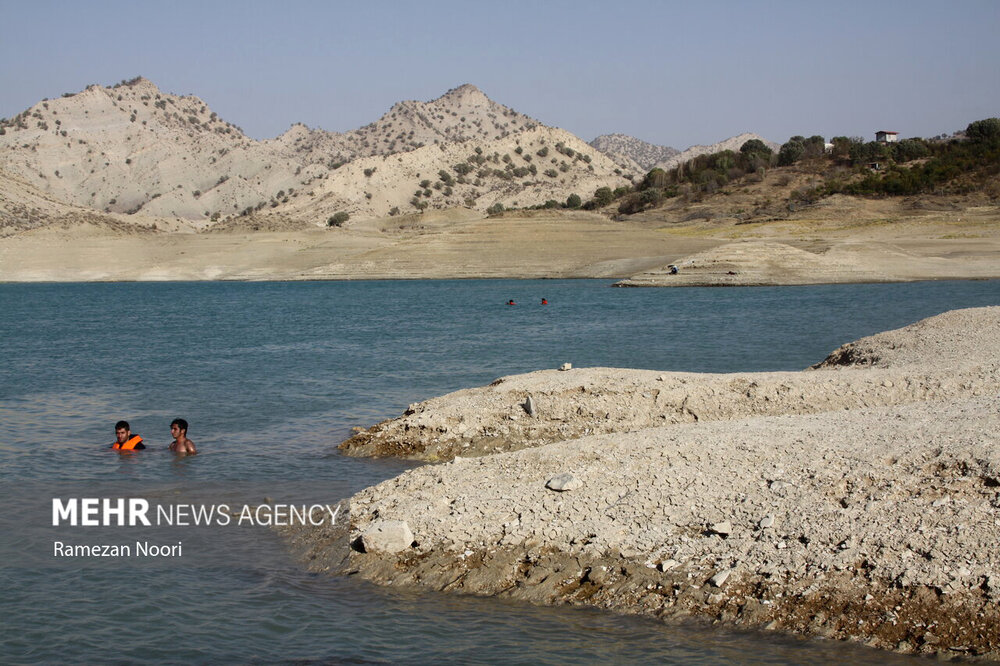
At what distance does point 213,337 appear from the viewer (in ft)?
98.5

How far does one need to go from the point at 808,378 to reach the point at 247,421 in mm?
8845

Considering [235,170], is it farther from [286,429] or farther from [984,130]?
[286,429]

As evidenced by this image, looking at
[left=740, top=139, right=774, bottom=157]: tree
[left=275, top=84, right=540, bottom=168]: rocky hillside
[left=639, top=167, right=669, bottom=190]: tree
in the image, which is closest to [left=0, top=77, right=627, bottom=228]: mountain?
[left=275, top=84, right=540, bottom=168]: rocky hillside

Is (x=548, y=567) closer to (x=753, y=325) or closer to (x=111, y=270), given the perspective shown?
(x=753, y=325)

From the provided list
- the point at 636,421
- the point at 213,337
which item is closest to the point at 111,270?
the point at 213,337

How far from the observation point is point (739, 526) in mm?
7609

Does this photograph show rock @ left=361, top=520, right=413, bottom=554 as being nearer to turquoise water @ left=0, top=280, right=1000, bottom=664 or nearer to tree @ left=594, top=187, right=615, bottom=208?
turquoise water @ left=0, top=280, right=1000, bottom=664

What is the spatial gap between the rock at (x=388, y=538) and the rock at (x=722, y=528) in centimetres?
264

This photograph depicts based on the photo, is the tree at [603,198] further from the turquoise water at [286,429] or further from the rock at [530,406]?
the rock at [530,406]

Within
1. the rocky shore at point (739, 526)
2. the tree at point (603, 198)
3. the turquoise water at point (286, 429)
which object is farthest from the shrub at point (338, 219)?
the rocky shore at point (739, 526)

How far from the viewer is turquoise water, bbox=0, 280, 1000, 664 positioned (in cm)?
684

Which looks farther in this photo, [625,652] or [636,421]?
[636,421]

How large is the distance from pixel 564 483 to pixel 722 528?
1.60m

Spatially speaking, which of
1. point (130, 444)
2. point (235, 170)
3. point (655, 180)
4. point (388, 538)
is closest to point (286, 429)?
point (130, 444)
